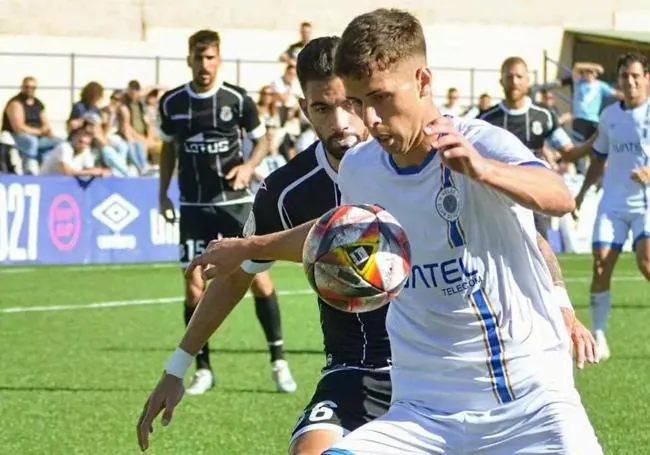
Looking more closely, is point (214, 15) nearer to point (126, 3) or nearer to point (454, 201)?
point (126, 3)

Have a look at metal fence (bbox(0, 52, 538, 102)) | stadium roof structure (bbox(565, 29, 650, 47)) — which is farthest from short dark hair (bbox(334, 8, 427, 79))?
stadium roof structure (bbox(565, 29, 650, 47))

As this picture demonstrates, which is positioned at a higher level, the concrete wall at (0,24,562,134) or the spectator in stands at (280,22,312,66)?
the spectator in stands at (280,22,312,66)

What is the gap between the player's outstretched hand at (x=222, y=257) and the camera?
4762mm

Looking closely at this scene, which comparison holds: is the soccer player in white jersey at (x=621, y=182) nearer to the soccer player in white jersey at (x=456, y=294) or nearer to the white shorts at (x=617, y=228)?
the white shorts at (x=617, y=228)

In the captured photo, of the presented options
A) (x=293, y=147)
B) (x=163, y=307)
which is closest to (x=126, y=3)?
(x=293, y=147)

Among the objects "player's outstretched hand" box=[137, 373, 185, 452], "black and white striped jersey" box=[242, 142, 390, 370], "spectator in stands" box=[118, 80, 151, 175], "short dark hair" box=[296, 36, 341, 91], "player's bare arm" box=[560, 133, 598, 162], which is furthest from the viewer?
"spectator in stands" box=[118, 80, 151, 175]

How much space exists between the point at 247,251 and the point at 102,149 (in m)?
17.9

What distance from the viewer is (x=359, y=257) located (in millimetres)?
4453

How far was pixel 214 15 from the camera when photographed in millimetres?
34562

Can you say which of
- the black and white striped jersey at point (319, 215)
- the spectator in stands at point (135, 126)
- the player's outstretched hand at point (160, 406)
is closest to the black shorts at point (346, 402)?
the black and white striped jersey at point (319, 215)

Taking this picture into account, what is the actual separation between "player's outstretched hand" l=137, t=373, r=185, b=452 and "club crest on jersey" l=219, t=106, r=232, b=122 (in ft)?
21.2

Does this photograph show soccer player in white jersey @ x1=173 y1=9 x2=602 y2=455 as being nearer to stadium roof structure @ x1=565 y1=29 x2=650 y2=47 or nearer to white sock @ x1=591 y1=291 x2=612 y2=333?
white sock @ x1=591 y1=291 x2=612 y2=333

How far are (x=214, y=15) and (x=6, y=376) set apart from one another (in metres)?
Answer: 24.0

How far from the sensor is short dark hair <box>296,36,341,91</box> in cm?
586
